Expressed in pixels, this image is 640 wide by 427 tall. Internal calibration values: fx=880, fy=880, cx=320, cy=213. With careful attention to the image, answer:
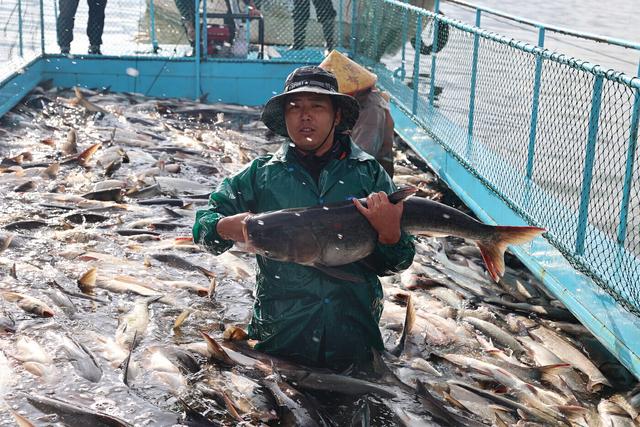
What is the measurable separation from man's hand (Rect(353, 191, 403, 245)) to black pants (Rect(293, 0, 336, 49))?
11.9 metres

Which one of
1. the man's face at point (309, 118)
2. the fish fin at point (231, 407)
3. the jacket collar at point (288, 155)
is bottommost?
the fish fin at point (231, 407)

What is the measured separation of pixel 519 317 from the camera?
7.49m

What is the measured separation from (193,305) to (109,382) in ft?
5.27

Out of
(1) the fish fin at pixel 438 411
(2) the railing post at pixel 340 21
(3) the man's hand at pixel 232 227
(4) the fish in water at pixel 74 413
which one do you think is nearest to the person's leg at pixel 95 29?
(2) the railing post at pixel 340 21

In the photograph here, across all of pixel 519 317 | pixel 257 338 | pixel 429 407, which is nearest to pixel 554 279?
pixel 519 317

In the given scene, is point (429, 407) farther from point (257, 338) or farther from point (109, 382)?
point (109, 382)

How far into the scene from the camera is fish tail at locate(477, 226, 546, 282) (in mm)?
4824

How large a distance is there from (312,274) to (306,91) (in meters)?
1.00

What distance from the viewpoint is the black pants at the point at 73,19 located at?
1564 centimetres

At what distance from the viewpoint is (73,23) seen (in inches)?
629

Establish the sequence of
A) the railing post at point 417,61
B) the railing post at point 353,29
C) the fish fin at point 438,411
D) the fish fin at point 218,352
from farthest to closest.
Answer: the railing post at point 353,29 < the railing post at point 417,61 < the fish fin at point 218,352 < the fish fin at point 438,411

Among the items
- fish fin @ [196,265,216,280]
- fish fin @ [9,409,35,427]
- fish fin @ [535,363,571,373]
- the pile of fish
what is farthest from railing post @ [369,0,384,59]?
fish fin @ [9,409,35,427]

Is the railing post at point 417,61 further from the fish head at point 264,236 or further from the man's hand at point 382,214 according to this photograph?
the fish head at point 264,236

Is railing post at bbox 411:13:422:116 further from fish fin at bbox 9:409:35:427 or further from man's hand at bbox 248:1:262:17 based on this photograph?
fish fin at bbox 9:409:35:427
